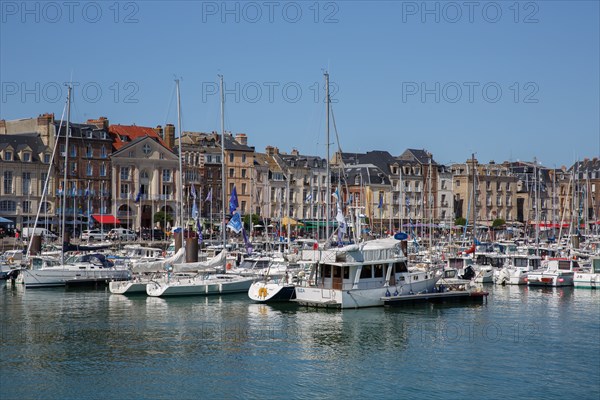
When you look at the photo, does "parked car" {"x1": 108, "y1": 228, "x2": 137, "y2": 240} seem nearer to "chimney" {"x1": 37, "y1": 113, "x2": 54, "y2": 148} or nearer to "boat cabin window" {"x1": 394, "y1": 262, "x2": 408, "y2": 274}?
"chimney" {"x1": 37, "y1": 113, "x2": 54, "y2": 148}

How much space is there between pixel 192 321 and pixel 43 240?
44269 millimetres

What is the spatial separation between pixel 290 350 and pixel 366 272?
12.8m

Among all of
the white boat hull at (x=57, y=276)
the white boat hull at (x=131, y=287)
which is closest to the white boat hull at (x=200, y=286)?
the white boat hull at (x=131, y=287)

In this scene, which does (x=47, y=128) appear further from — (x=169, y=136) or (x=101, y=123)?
(x=169, y=136)

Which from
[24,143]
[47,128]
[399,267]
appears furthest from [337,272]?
[47,128]

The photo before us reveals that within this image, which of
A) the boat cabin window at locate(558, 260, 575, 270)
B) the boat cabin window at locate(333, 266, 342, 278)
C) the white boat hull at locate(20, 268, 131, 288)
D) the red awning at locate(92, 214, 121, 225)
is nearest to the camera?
the boat cabin window at locate(333, 266, 342, 278)

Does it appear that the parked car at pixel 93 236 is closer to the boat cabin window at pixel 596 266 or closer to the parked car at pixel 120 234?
the parked car at pixel 120 234

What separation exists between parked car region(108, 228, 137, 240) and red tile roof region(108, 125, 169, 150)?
12.8 metres

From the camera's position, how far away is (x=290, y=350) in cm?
3862

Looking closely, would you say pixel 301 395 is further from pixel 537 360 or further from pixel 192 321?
pixel 192 321

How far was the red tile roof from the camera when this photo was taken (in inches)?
4193

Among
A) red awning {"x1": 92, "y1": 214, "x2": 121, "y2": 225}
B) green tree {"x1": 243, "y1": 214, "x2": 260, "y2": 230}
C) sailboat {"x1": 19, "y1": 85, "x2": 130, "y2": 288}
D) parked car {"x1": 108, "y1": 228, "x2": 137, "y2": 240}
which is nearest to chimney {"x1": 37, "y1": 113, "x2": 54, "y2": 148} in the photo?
red awning {"x1": 92, "y1": 214, "x2": 121, "y2": 225}

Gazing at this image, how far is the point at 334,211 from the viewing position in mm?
108000

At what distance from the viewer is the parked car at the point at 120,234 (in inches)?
3669
